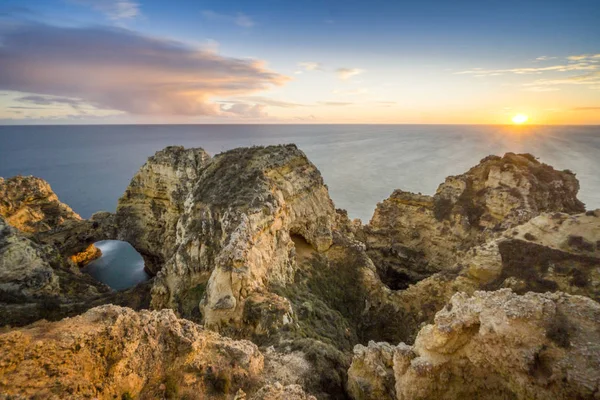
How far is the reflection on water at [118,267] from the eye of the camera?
5041cm

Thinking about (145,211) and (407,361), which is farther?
(145,211)

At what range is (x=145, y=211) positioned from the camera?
41.8 meters

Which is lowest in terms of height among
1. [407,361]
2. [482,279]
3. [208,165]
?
[482,279]

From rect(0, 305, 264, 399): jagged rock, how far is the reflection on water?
44211mm

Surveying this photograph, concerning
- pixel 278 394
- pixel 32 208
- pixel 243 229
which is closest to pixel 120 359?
pixel 278 394

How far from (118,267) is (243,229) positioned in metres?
45.9

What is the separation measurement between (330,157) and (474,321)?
553 ft

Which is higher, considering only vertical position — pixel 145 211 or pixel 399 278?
pixel 145 211

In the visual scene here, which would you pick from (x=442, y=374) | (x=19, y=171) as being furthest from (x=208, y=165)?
(x=19, y=171)

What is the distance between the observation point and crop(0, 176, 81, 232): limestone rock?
127ft

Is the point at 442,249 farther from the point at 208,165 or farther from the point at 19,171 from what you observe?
the point at 19,171

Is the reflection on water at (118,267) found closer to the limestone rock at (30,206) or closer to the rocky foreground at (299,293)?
the rocky foreground at (299,293)

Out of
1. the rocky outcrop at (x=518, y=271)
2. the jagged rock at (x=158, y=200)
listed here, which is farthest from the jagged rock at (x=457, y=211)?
the jagged rock at (x=158, y=200)

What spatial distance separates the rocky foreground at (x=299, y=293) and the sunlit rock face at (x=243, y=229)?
5.4 inches
